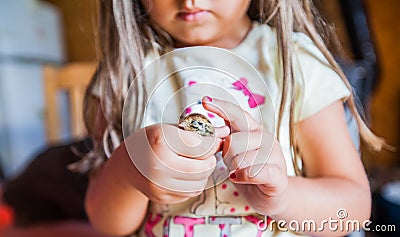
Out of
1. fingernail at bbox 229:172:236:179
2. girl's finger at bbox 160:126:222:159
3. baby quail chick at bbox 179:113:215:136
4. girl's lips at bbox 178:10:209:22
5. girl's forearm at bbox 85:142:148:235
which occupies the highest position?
girl's lips at bbox 178:10:209:22

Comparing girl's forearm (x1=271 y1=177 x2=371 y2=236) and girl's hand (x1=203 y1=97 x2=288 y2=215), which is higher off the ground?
girl's hand (x1=203 y1=97 x2=288 y2=215)

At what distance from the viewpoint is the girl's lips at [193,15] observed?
0.23 metres

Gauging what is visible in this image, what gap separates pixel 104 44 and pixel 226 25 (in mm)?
83

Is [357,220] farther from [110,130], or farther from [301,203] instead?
[110,130]

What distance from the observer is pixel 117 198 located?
0.29 meters

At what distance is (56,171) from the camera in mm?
940

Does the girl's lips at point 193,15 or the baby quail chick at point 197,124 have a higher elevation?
the girl's lips at point 193,15

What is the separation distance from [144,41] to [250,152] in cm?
8

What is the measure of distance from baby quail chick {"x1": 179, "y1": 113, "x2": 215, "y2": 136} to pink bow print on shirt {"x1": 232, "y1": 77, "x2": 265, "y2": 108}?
0.02 m

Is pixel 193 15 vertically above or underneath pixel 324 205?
above

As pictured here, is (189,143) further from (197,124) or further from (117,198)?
(117,198)

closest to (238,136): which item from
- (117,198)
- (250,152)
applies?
(250,152)

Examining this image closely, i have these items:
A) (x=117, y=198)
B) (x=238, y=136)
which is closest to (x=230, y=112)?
(x=238, y=136)

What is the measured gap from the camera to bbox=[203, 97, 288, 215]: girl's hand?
0.21m
